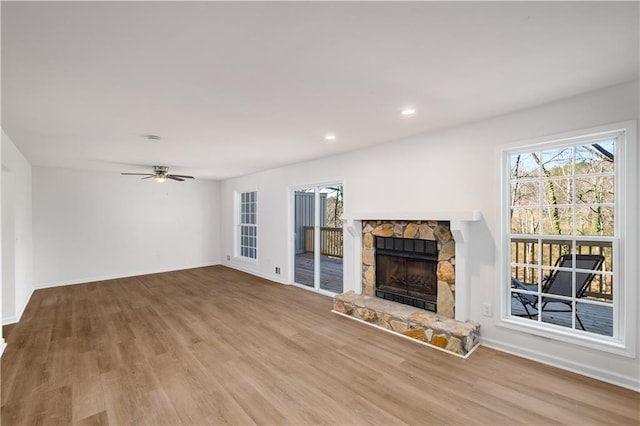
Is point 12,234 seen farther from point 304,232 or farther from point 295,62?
point 295,62

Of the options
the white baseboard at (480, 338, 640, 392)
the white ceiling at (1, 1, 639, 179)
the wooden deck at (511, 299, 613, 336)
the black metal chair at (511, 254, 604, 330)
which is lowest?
the white baseboard at (480, 338, 640, 392)

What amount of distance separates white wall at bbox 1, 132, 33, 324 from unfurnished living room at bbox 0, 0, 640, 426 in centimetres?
3

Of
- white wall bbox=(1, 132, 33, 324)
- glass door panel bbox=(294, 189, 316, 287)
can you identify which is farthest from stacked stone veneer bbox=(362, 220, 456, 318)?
white wall bbox=(1, 132, 33, 324)

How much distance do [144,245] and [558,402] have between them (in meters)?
7.75

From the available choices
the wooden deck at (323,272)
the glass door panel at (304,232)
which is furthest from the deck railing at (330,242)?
the glass door panel at (304,232)

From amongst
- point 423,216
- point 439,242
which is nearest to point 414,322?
point 439,242

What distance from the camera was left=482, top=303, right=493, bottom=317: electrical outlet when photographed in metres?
3.04

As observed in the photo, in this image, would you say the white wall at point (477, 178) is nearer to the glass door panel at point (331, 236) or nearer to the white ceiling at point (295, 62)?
the white ceiling at point (295, 62)

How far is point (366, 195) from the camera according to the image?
Result: 14.2ft

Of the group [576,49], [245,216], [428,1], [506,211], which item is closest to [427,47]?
[428,1]

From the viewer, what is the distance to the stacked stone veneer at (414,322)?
2896 mm

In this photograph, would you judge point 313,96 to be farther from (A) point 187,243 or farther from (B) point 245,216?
(A) point 187,243

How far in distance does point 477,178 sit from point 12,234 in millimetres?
6056

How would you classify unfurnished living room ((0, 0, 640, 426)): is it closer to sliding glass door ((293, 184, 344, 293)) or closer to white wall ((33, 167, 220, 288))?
sliding glass door ((293, 184, 344, 293))
